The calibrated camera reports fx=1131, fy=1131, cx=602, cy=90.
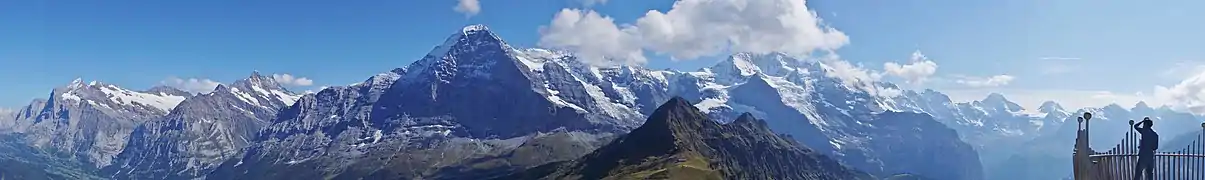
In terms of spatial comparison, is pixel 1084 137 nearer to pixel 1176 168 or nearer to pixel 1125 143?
pixel 1125 143

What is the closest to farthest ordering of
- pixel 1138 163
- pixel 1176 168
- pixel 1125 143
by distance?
pixel 1138 163, pixel 1125 143, pixel 1176 168

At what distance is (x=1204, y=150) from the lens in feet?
52.6

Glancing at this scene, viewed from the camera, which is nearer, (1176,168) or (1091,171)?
(1091,171)

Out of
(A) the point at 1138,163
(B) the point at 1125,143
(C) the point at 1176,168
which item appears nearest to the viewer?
(A) the point at 1138,163

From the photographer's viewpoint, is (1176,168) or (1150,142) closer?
(1150,142)

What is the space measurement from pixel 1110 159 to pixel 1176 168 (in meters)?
3.39

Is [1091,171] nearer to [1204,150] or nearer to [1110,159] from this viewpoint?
[1110,159]

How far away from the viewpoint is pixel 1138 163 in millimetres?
14484

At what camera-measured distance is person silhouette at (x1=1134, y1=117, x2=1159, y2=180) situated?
567 inches

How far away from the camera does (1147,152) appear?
14.4 m

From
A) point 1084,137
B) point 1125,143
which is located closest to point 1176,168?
point 1125,143

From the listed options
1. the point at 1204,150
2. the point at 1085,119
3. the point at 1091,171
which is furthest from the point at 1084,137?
the point at 1204,150

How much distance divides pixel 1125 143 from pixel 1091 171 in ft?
1.94

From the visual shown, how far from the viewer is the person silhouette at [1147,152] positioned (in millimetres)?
14414
